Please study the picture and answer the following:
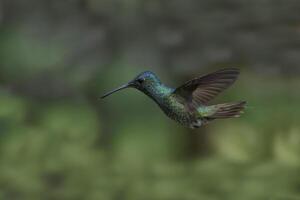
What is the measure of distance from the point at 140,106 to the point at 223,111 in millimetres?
1688

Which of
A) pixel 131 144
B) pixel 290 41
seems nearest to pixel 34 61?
pixel 131 144

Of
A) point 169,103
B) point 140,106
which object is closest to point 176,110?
point 169,103

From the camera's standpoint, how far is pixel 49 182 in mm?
2156

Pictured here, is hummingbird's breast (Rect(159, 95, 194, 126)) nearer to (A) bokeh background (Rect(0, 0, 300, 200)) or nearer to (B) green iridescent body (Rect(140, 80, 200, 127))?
(B) green iridescent body (Rect(140, 80, 200, 127))

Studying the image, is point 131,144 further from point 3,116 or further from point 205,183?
point 3,116

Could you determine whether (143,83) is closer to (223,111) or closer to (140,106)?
(223,111)

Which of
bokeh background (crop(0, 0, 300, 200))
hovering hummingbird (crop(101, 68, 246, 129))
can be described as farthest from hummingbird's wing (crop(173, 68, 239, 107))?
bokeh background (crop(0, 0, 300, 200))

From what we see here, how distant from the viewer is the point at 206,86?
1.29ft

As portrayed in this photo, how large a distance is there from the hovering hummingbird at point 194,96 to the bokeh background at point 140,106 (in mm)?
1637

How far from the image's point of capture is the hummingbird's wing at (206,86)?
36cm

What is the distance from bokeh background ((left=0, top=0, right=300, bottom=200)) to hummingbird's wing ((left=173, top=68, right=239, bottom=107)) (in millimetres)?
1632

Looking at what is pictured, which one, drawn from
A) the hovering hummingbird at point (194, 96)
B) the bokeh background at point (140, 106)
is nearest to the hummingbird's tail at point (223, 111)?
the hovering hummingbird at point (194, 96)

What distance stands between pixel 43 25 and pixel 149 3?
0.39 metres

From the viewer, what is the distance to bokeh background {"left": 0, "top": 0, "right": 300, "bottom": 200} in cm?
208
